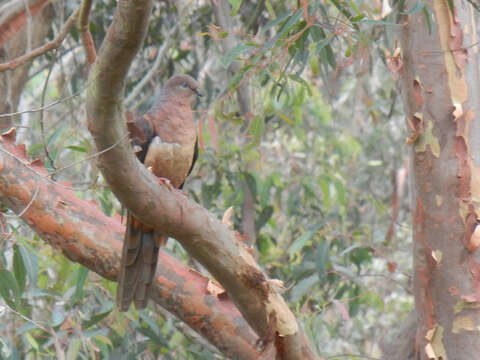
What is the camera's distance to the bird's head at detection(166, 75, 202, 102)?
Answer: 3.32m

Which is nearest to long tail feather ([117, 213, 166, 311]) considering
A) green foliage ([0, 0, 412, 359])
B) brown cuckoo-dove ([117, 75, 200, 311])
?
brown cuckoo-dove ([117, 75, 200, 311])

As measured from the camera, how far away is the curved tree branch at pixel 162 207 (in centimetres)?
159

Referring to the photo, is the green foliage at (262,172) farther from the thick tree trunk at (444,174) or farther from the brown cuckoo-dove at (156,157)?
the thick tree trunk at (444,174)

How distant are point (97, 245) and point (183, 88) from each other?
3.34ft

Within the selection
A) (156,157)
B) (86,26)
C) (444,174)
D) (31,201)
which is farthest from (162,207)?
(444,174)

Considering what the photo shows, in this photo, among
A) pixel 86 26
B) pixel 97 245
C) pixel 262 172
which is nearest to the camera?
pixel 86 26

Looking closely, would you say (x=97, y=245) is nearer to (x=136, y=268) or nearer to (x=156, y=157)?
(x=136, y=268)

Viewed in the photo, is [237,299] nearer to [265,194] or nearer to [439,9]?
[439,9]

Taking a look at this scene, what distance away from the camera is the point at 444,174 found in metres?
2.74

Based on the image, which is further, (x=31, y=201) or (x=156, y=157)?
(x=156, y=157)

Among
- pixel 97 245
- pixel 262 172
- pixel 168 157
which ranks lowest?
pixel 262 172

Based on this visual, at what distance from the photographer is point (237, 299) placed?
2.27 metres

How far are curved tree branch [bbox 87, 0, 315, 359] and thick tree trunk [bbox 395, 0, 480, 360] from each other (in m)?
0.59

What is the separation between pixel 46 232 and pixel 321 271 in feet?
5.28
